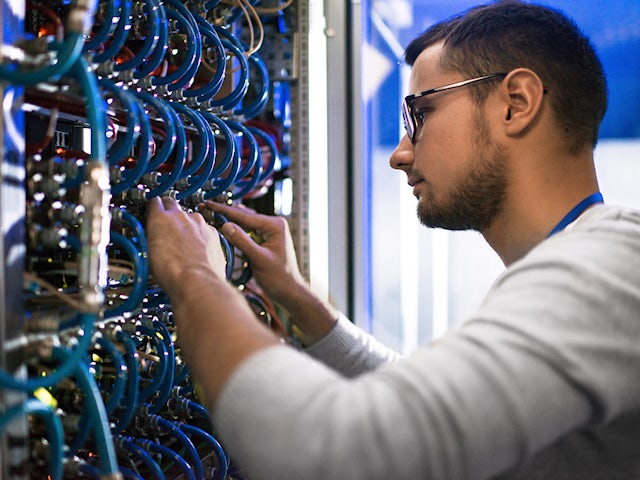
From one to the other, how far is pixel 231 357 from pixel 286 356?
0.22 feet

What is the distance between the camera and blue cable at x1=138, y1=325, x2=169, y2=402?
3.63 ft

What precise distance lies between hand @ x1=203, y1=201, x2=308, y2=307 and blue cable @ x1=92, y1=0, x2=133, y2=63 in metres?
0.43

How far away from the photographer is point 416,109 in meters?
1.23

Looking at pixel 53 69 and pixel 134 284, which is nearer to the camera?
pixel 53 69

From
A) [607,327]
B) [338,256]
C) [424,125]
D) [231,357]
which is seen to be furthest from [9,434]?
[338,256]

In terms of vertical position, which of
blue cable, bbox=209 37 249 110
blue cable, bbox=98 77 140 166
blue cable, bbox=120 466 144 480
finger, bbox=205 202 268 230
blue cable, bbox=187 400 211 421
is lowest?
blue cable, bbox=120 466 144 480

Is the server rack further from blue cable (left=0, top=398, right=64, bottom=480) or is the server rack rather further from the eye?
the eye

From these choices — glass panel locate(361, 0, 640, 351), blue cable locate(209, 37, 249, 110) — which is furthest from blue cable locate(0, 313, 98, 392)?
glass panel locate(361, 0, 640, 351)

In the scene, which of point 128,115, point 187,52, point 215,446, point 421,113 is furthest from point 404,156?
point 215,446

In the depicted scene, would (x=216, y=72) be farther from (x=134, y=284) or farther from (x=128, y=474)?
(x=128, y=474)

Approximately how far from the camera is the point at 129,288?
1086 mm

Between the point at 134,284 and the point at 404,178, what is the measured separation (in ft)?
3.97

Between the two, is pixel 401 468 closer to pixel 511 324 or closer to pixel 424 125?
pixel 511 324

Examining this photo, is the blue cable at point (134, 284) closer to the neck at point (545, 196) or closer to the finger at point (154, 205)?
the finger at point (154, 205)
